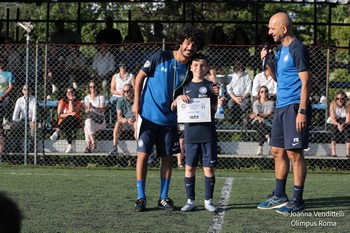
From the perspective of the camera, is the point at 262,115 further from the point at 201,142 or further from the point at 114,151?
the point at 201,142

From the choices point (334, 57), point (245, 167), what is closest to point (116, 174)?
point (245, 167)

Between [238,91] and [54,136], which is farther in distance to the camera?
[238,91]

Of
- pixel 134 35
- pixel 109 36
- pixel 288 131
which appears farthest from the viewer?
pixel 109 36

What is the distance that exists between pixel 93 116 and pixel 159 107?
21.0 feet

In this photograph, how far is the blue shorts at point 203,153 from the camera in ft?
24.3

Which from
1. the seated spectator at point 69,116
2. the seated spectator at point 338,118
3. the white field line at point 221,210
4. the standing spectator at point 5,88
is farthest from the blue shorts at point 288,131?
the standing spectator at point 5,88

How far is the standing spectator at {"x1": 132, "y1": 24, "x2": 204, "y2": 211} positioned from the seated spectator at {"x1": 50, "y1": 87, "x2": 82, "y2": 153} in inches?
253

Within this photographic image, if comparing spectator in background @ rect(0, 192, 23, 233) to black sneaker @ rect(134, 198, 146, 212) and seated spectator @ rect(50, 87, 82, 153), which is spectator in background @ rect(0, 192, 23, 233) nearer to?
black sneaker @ rect(134, 198, 146, 212)

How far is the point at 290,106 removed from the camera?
741 centimetres

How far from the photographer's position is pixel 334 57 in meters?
16.1

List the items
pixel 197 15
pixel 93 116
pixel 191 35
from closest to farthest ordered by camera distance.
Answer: pixel 191 35
pixel 93 116
pixel 197 15

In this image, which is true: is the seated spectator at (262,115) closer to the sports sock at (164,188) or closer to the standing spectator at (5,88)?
the standing spectator at (5,88)

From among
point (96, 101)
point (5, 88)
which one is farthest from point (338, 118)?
point (5, 88)

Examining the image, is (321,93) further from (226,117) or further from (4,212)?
(4,212)
